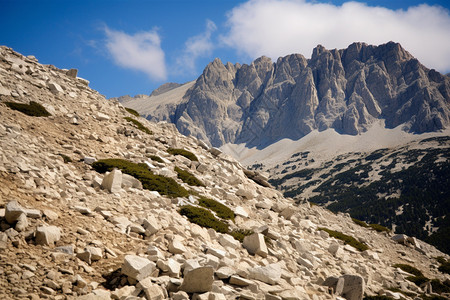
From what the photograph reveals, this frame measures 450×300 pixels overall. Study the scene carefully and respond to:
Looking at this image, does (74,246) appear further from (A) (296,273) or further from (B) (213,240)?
(A) (296,273)

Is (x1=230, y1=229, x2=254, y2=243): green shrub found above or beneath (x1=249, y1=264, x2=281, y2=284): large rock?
above

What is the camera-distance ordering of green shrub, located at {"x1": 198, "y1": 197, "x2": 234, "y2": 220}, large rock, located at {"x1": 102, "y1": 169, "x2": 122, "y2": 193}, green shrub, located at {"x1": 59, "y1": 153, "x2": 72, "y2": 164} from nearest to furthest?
large rock, located at {"x1": 102, "y1": 169, "x2": 122, "y2": 193}
green shrub, located at {"x1": 59, "y1": 153, "x2": 72, "y2": 164}
green shrub, located at {"x1": 198, "y1": 197, "x2": 234, "y2": 220}

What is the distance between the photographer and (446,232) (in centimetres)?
12850

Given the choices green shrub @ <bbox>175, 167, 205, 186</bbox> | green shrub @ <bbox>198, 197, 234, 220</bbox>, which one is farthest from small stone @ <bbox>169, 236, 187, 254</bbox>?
green shrub @ <bbox>175, 167, 205, 186</bbox>

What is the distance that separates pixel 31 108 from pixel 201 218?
41.7 ft

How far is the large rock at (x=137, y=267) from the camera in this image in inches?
282

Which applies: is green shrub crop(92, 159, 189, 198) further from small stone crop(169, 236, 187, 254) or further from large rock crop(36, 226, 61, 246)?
large rock crop(36, 226, 61, 246)

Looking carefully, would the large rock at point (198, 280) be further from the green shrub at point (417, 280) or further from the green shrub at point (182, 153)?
the green shrub at point (417, 280)

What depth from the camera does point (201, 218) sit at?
12.9m

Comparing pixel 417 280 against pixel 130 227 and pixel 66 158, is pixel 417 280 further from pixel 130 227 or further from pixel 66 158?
pixel 66 158

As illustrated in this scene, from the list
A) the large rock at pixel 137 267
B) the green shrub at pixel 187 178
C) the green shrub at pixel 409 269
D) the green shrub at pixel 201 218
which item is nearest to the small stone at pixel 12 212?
the large rock at pixel 137 267

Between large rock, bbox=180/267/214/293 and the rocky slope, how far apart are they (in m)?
0.03

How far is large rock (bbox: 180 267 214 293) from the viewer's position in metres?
7.30

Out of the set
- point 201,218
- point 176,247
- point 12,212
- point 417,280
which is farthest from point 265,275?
point 417,280
